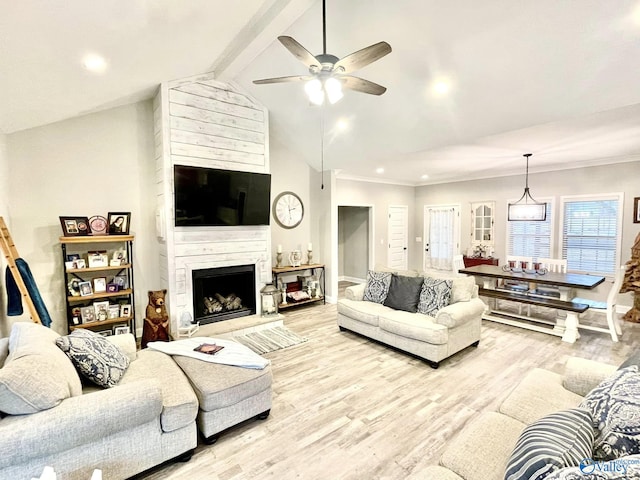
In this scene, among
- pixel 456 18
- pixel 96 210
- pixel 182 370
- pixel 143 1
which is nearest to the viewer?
pixel 143 1

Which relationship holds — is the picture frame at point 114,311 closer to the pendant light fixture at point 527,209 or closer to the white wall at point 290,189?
the white wall at point 290,189

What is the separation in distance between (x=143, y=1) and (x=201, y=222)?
2.54 m

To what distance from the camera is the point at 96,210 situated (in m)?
4.06

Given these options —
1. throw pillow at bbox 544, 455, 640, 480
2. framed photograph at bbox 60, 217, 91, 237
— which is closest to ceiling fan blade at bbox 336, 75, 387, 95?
throw pillow at bbox 544, 455, 640, 480

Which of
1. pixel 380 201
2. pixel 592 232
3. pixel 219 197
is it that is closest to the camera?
pixel 219 197

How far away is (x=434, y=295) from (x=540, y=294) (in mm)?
2209

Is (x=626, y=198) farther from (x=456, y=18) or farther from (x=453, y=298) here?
(x=456, y=18)

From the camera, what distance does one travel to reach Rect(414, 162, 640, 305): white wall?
17.6 feet

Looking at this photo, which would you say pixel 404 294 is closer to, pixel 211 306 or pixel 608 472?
pixel 211 306

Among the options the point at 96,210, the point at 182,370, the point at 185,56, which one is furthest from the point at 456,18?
the point at 96,210

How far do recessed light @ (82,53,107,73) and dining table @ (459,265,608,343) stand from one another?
18.3ft

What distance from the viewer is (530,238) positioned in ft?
21.9

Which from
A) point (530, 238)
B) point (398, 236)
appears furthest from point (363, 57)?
point (398, 236)

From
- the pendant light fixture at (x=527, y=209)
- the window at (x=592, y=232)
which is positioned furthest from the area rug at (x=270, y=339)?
the window at (x=592, y=232)
